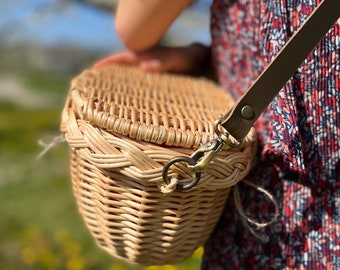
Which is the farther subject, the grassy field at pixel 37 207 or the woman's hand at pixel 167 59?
the grassy field at pixel 37 207

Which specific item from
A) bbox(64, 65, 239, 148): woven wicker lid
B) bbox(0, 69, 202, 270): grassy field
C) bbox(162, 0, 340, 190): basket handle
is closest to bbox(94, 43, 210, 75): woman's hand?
bbox(64, 65, 239, 148): woven wicker lid

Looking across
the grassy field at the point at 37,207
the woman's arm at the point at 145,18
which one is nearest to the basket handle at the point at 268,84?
the woman's arm at the point at 145,18

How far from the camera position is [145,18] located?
1.05 meters

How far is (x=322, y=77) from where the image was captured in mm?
914

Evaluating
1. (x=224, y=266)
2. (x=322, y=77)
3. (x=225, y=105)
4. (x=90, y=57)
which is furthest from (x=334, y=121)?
(x=90, y=57)

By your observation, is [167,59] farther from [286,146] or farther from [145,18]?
[286,146]

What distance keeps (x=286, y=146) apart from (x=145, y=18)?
0.33m

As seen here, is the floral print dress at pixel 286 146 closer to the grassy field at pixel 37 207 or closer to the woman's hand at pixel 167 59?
the woman's hand at pixel 167 59

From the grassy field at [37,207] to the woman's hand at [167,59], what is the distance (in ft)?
0.76

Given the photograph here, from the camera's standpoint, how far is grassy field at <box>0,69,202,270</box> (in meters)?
2.61

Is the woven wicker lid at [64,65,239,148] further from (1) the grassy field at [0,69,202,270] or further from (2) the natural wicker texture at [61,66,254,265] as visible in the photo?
(1) the grassy field at [0,69,202,270]

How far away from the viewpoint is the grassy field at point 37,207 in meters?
2.61

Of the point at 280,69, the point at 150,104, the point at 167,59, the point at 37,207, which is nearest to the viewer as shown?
the point at 280,69

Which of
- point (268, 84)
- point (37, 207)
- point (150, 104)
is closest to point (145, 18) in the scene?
point (150, 104)
